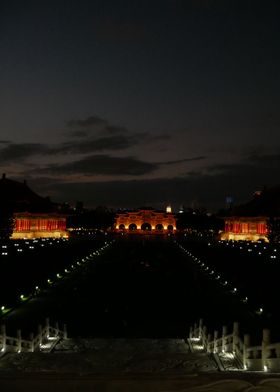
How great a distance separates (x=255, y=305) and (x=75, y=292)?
14383 mm

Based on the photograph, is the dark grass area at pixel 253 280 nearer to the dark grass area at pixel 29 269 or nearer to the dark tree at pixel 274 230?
the dark grass area at pixel 29 269

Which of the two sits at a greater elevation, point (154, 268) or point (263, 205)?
point (263, 205)

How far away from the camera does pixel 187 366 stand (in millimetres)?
15484

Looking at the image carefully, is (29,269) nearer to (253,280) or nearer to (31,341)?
(253,280)

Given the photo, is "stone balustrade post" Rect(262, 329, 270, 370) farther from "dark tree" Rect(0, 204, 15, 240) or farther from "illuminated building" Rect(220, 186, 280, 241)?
"illuminated building" Rect(220, 186, 280, 241)

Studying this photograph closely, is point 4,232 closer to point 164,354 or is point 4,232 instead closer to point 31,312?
point 31,312

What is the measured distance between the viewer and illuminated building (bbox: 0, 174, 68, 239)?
107 meters

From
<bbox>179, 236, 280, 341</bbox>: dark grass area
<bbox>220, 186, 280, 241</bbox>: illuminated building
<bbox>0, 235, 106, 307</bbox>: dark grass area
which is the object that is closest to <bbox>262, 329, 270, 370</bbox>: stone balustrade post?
<bbox>179, 236, 280, 341</bbox>: dark grass area

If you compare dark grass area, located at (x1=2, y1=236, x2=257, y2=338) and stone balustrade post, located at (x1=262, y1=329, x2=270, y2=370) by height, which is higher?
stone balustrade post, located at (x1=262, y1=329, x2=270, y2=370)

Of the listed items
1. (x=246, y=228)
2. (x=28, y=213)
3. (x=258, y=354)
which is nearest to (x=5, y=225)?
(x=28, y=213)

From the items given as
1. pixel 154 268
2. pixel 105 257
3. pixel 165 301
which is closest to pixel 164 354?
pixel 165 301

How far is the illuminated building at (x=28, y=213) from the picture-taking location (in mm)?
107438

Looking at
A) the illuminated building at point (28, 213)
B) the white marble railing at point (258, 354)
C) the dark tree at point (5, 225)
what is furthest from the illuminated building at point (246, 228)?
the white marble railing at point (258, 354)

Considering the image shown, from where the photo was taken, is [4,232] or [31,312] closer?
[31,312]
